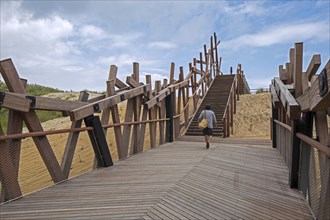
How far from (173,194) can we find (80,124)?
2571 millimetres

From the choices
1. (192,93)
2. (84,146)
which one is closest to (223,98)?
(192,93)

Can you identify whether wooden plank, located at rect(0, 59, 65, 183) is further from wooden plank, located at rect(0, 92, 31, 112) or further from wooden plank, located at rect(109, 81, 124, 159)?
wooden plank, located at rect(109, 81, 124, 159)

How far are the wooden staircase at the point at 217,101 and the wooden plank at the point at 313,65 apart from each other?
8278mm

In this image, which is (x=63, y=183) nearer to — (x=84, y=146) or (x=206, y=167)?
(x=206, y=167)

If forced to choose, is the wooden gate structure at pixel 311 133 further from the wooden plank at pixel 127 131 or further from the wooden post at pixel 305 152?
the wooden plank at pixel 127 131

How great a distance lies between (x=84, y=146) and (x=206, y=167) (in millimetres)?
7938

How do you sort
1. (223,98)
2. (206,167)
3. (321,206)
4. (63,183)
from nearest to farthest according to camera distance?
(321,206) → (63,183) → (206,167) → (223,98)

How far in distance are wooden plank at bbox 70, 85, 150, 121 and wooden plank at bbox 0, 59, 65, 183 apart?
0.73 metres

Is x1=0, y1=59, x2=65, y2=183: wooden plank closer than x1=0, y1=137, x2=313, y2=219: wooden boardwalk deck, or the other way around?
x1=0, y1=137, x2=313, y2=219: wooden boardwalk deck

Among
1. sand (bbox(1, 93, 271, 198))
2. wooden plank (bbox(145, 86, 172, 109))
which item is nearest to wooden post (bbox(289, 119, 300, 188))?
wooden plank (bbox(145, 86, 172, 109))

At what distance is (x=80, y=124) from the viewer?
5691mm

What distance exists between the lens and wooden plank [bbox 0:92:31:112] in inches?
153

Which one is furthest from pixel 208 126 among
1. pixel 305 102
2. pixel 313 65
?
pixel 305 102

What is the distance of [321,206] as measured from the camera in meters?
2.93
